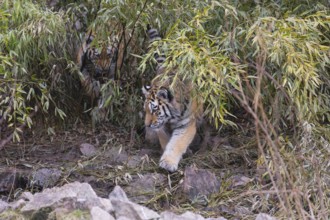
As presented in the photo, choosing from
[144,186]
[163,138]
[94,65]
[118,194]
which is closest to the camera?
[118,194]

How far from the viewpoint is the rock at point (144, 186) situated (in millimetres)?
5910

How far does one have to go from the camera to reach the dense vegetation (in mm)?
5551

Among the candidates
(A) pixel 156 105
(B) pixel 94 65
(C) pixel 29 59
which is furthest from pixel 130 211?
(B) pixel 94 65

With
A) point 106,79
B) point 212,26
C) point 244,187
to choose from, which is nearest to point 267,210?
point 244,187

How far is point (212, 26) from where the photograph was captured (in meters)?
6.33

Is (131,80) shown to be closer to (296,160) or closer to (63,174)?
(63,174)

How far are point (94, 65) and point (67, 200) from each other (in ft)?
7.90

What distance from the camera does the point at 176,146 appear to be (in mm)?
6312

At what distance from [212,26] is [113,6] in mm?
844

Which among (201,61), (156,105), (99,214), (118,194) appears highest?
(201,61)

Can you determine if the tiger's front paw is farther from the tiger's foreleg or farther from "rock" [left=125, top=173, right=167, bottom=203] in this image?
the tiger's foreleg

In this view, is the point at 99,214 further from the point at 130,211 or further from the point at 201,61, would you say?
the point at 201,61

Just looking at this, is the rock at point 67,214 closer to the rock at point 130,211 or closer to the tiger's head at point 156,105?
the rock at point 130,211

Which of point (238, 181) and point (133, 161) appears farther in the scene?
point (133, 161)
